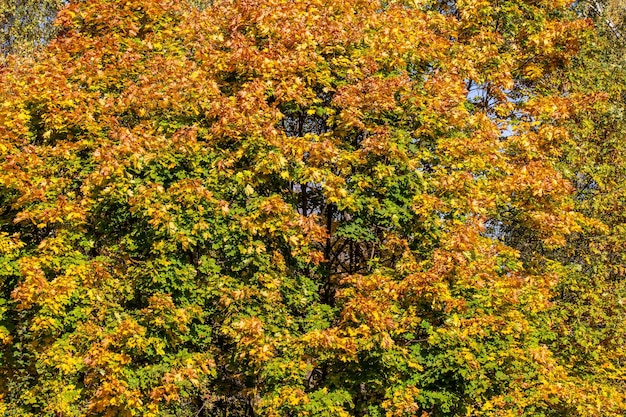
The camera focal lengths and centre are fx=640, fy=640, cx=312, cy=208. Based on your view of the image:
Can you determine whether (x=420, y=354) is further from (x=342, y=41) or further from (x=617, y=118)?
(x=617, y=118)

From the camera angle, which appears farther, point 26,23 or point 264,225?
point 26,23

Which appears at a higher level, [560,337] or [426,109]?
[426,109]

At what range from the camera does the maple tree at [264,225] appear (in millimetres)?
10992

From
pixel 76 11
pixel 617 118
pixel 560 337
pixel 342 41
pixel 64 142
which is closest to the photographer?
pixel 64 142

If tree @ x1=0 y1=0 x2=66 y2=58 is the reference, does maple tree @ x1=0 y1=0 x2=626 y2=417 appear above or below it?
above

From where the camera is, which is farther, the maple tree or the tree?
the tree

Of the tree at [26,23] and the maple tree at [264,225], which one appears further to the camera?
the tree at [26,23]

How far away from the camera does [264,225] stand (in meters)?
11.5

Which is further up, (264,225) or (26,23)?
(264,225)

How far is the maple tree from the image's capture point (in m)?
11.0

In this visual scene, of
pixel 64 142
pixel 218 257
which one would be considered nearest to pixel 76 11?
pixel 64 142

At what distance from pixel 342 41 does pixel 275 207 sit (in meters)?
4.34

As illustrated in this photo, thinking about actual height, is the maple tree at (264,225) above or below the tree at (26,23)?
above

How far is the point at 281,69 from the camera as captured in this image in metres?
12.8
